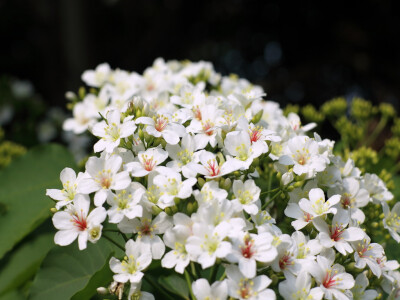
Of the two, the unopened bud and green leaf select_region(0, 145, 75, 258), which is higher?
green leaf select_region(0, 145, 75, 258)

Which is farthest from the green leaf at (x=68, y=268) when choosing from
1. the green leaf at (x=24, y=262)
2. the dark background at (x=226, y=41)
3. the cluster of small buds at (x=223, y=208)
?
the dark background at (x=226, y=41)

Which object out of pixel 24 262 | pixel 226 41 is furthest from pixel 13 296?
pixel 226 41

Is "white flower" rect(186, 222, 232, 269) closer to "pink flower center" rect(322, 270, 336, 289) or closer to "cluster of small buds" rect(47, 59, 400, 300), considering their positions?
"cluster of small buds" rect(47, 59, 400, 300)

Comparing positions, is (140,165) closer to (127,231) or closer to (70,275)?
(127,231)

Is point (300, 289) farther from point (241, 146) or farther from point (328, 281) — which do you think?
point (241, 146)

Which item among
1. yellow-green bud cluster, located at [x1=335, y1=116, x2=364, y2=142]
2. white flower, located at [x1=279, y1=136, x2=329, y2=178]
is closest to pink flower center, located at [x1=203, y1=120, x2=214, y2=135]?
white flower, located at [x1=279, y1=136, x2=329, y2=178]

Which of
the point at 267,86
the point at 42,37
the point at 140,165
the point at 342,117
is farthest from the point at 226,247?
the point at 42,37

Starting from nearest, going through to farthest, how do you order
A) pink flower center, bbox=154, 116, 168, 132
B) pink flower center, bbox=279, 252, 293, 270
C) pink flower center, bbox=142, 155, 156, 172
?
pink flower center, bbox=279, 252, 293, 270 < pink flower center, bbox=142, 155, 156, 172 < pink flower center, bbox=154, 116, 168, 132

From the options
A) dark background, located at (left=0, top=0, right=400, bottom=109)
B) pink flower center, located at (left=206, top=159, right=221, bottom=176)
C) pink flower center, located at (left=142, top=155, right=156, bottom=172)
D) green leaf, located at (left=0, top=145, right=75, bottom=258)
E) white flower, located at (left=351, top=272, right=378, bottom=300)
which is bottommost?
white flower, located at (left=351, top=272, right=378, bottom=300)
